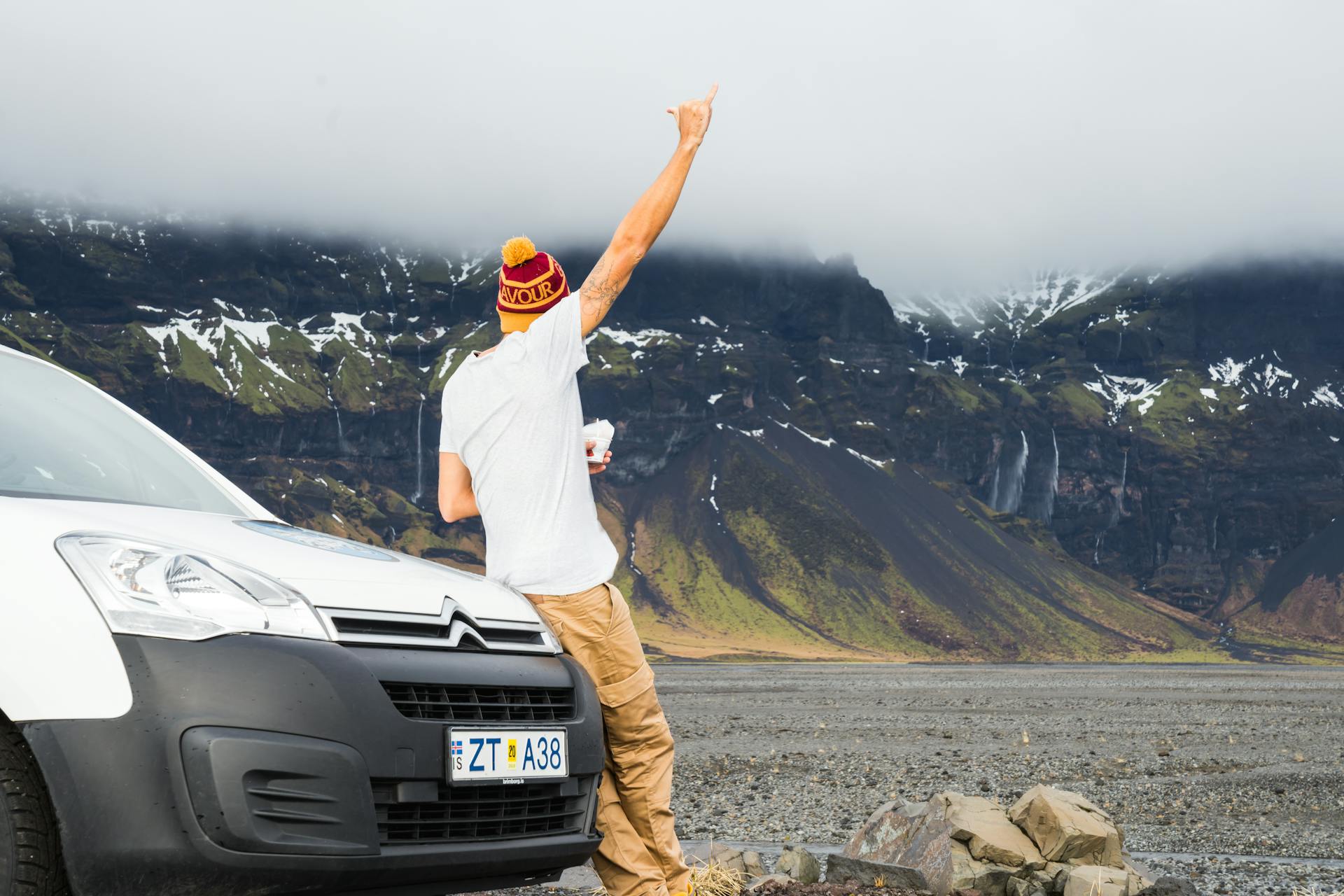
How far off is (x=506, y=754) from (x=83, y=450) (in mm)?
2009

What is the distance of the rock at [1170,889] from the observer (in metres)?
5.84

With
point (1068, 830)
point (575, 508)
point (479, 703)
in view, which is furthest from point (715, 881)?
point (479, 703)

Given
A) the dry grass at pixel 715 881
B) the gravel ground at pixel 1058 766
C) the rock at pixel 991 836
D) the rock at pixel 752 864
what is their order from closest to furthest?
the dry grass at pixel 715 881 < the rock at pixel 991 836 < the rock at pixel 752 864 < the gravel ground at pixel 1058 766

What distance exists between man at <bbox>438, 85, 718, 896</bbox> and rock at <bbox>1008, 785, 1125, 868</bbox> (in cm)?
297

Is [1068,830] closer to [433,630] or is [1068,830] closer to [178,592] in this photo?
[433,630]

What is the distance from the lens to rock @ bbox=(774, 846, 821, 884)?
22.6 feet

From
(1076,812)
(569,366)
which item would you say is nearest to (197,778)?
(569,366)

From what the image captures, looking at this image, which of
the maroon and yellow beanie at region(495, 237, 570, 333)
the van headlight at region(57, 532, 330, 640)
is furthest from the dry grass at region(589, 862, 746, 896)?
the van headlight at region(57, 532, 330, 640)

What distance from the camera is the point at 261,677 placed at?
3164mm

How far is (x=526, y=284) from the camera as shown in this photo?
479 centimetres

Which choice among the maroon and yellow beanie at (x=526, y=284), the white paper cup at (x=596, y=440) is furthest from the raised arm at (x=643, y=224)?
the white paper cup at (x=596, y=440)

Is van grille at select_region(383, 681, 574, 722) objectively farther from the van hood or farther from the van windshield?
the van windshield

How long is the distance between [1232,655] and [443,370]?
125 meters

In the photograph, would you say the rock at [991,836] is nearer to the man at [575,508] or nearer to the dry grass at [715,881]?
the dry grass at [715,881]
